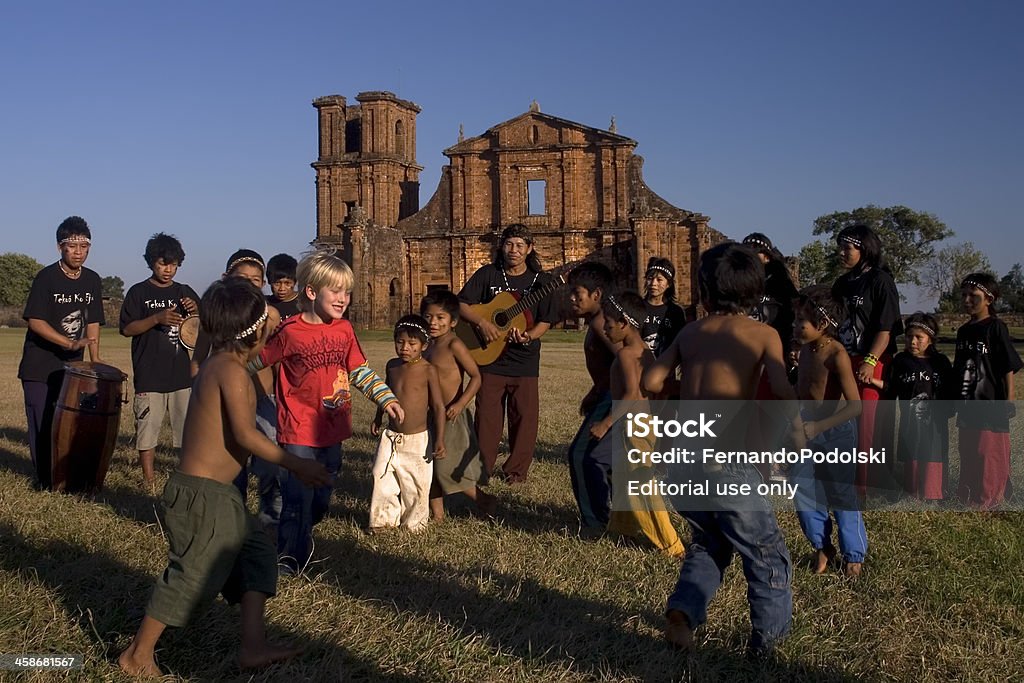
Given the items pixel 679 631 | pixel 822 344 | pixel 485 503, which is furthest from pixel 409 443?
pixel 679 631

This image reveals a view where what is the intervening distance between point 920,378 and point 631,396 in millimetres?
2998

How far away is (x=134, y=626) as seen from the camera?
4.00 m

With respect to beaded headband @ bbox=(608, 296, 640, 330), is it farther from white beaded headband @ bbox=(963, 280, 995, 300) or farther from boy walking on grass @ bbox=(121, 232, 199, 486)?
boy walking on grass @ bbox=(121, 232, 199, 486)

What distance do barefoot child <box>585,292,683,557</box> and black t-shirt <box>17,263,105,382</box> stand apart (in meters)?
4.01

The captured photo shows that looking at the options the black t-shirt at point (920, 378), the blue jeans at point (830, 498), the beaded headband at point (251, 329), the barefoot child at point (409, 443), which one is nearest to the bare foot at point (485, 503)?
the barefoot child at point (409, 443)

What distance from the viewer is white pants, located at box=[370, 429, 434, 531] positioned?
5816mm

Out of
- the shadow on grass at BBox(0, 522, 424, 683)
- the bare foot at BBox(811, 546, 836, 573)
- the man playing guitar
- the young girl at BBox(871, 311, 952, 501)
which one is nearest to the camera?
the shadow on grass at BBox(0, 522, 424, 683)

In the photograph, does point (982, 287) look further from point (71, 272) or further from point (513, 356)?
point (71, 272)

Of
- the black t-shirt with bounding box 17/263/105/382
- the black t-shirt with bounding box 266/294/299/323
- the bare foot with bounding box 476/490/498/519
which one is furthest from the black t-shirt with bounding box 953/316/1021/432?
the black t-shirt with bounding box 17/263/105/382

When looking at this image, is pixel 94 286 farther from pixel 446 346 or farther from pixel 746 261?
pixel 746 261

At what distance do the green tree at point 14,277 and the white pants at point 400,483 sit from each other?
9114 centimetres

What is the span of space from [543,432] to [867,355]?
5.17 m

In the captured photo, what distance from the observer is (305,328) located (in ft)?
16.3

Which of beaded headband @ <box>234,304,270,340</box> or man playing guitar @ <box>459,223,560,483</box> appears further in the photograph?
man playing guitar @ <box>459,223,560,483</box>
